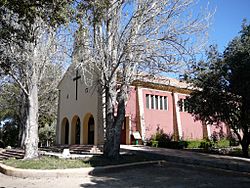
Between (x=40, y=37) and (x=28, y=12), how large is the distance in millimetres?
8470

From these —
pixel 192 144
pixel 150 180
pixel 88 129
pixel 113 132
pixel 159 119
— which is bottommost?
pixel 150 180

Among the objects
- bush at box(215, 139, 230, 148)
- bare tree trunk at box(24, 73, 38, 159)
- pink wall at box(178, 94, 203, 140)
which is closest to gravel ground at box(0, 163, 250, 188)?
bare tree trunk at box(24, 73, 38, 159)

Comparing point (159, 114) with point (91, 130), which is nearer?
point (91, 130)

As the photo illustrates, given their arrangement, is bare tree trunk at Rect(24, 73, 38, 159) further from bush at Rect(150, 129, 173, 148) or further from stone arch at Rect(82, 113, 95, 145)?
bush at Rect(150, 129, 173, 148)

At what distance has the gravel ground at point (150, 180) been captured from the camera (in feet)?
30.1

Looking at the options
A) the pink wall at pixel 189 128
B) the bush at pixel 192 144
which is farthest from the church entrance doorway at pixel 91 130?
the pink wall at pixel 189 128

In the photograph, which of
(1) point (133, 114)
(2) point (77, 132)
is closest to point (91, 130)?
(2) point (77, 132)

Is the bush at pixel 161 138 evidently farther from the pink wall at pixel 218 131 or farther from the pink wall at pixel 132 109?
the pink wall at pixel 218 131

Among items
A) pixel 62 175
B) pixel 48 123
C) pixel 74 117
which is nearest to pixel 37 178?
pixel 62 175

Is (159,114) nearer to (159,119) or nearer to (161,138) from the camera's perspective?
(159,119)

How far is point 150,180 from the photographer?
9977mm

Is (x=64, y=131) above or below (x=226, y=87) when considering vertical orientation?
below

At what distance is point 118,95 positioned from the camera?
14.9m

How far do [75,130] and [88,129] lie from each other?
237cm
